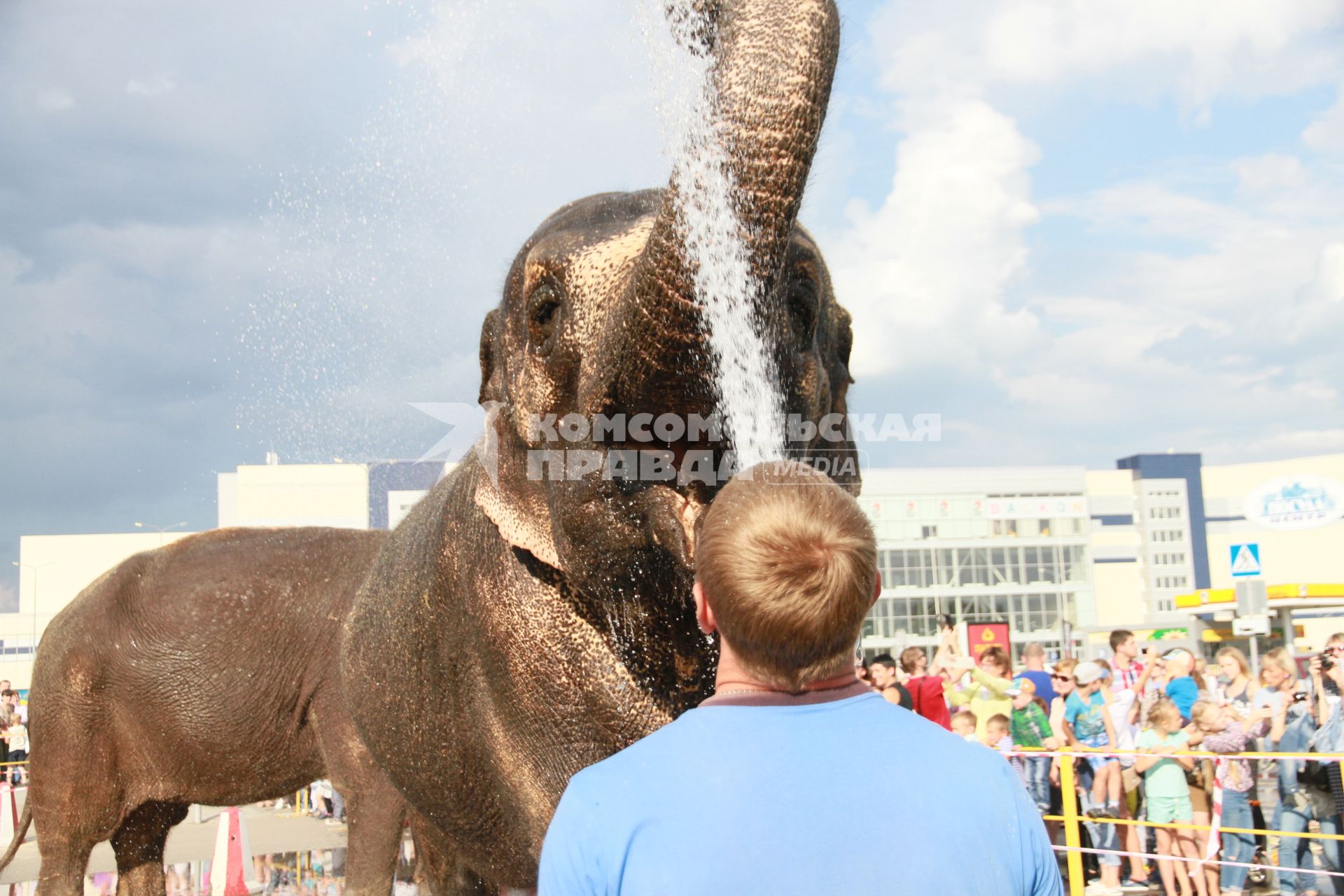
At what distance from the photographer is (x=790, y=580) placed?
117 centimetres

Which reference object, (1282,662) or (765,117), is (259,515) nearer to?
(1282,662)

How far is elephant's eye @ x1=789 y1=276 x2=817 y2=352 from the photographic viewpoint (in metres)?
2.17

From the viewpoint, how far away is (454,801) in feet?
10.3

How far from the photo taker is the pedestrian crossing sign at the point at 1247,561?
42.8ft

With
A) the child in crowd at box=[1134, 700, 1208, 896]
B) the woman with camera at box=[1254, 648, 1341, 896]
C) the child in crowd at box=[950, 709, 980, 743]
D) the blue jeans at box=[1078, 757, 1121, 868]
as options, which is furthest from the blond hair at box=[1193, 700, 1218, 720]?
the child in crowd at box=[950, 709, 980, 743]

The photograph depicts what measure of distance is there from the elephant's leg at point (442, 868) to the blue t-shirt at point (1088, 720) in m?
4.93

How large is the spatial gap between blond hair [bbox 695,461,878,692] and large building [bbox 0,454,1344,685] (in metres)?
11.8

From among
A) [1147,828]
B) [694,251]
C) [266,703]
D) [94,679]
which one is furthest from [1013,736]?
[694,251]

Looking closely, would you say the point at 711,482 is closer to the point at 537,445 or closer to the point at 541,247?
the point at 537,445

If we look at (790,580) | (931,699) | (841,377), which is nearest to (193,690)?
(841,377)

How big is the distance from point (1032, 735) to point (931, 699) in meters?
0.64

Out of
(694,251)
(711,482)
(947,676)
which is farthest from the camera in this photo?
(947,676)

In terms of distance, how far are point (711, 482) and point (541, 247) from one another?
605 mm

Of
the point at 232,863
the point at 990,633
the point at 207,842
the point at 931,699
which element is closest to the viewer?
the point at 931,699
